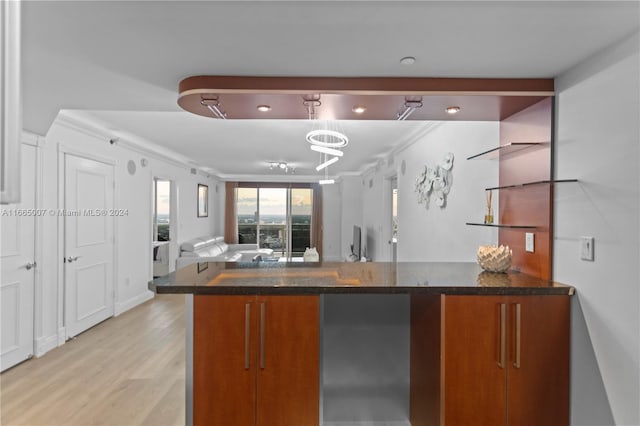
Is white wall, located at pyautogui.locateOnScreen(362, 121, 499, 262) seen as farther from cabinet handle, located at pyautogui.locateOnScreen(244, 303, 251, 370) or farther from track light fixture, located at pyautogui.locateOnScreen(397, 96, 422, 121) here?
cabinet handle, located at pyautogui.locateOnScreen(244, 303, 251, 370)

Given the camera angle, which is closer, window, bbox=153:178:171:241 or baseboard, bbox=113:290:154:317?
baseboard, bbox=113:290:154:317

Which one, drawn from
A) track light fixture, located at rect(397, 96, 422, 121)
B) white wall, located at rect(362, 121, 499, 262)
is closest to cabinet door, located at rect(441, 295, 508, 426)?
white wall, located at rect(362, 121, 499, 262)

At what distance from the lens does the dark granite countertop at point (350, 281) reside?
1.67 m

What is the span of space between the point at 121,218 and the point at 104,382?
2.43m

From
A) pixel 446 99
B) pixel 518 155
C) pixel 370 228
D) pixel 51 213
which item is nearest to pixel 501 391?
pixel 518 155

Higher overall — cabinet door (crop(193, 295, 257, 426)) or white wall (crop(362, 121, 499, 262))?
white wall (crop(362, 121, 499, 262))

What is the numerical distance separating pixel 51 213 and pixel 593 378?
4.41m

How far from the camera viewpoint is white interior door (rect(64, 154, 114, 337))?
3525mm

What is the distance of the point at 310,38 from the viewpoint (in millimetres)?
1479

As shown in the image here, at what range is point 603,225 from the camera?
156 centimetres

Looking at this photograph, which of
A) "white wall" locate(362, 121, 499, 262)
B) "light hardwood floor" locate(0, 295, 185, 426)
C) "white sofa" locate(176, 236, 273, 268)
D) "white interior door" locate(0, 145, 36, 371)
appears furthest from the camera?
"white sofa" locate(176, 236, 273, 268)

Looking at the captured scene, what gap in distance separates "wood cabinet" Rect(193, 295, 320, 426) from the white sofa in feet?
9.61

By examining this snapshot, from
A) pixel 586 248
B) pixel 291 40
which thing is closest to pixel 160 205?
pixel 291 40

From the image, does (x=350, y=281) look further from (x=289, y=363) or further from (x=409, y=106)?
(x=409, y=106)
